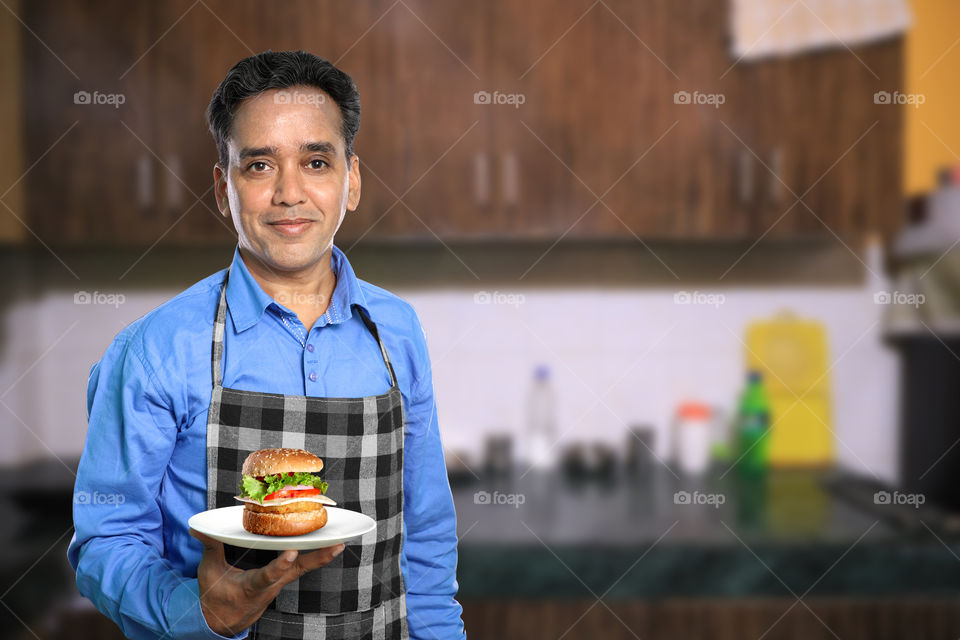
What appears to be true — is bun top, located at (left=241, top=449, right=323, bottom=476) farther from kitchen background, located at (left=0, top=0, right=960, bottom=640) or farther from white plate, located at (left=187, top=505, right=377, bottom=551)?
kitchen background, located at (left=0, top=0, right=960, bottom=640)

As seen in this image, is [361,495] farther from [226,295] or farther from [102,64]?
[102,64]

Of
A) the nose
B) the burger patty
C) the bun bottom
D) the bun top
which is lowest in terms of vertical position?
the bun bottom

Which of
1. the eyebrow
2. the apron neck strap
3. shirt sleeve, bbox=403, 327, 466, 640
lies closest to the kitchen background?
shirt sleeve, bbox=403, 327, 466, 640

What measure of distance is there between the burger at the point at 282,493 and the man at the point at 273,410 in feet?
0.14

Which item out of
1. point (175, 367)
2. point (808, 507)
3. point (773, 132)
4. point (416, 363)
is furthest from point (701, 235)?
point (175, 367)

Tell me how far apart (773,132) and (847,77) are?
0.78ft

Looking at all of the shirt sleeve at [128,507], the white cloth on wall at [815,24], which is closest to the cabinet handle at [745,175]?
the white cloth on wall at [815,24]

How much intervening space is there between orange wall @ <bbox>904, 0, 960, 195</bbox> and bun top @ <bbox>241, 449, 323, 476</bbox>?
80.8 inches

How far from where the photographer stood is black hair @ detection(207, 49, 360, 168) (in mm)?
879

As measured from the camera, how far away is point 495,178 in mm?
2014

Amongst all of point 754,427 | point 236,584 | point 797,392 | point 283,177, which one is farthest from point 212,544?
point 797,392

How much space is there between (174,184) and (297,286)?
1.20 metres

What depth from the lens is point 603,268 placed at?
7.61 feet

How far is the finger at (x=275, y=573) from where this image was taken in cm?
67
